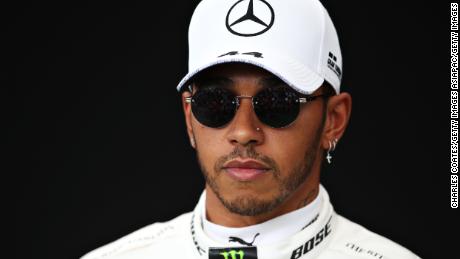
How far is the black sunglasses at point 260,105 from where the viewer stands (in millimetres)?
4746

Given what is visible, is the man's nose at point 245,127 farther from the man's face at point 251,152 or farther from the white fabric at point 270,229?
the white fabric at point 270,229

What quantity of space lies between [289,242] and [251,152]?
426 millimetres

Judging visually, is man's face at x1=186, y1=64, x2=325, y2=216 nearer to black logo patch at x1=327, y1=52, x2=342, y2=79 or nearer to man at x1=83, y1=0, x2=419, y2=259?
man at x1=83, y1=0, x2=419, y2=259

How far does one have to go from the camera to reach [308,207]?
16.3 ft

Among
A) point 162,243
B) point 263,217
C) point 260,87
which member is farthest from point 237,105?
point 162,243

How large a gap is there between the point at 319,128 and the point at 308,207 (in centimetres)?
33

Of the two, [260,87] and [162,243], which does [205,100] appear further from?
[162,243]

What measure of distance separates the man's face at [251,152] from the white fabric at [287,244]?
204 millimetres
